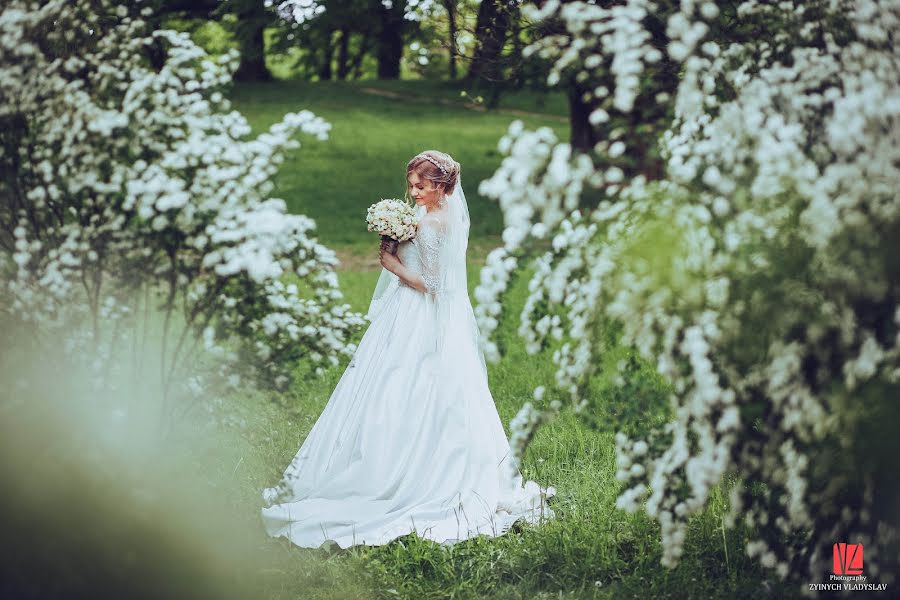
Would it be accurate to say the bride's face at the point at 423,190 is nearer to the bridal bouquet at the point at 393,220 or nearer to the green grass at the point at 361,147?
Answer: the bridal bouquet at the point at 393,220

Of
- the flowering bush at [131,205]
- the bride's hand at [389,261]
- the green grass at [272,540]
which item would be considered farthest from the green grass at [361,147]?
the flowering bush at [131,205]

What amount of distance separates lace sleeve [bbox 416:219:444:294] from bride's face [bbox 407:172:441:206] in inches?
6.2

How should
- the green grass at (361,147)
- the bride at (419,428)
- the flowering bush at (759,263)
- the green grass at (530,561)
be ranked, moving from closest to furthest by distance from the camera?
1. the flowering bush at (759,263)
2. the green grass at (530,561)
3. the bride at (419,428)
4. the green grass at (361,147)

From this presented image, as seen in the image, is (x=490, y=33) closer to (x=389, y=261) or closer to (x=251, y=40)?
(x=389, y=261)

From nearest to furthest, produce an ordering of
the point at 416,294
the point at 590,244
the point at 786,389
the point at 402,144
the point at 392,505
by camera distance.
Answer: the point at 786,389 < the point at 590,244 < the point at 392,505 < the point at 416,294 < the point at 402,144

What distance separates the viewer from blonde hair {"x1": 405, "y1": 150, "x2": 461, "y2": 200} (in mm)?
5402

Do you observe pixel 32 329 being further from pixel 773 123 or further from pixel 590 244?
pixel 773 123

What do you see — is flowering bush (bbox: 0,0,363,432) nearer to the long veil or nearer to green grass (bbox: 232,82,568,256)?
the long veil

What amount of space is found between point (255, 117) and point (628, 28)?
2040 cm

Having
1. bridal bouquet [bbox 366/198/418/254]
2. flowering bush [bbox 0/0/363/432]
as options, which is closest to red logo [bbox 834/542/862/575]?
flowering bush [bbox 0/0/363/432]

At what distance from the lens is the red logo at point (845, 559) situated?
358 centimetres

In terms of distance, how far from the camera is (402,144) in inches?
856

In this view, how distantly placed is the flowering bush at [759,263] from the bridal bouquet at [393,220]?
1846mm

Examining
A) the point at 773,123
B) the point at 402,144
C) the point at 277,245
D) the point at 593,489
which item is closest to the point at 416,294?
the point at 593,489
